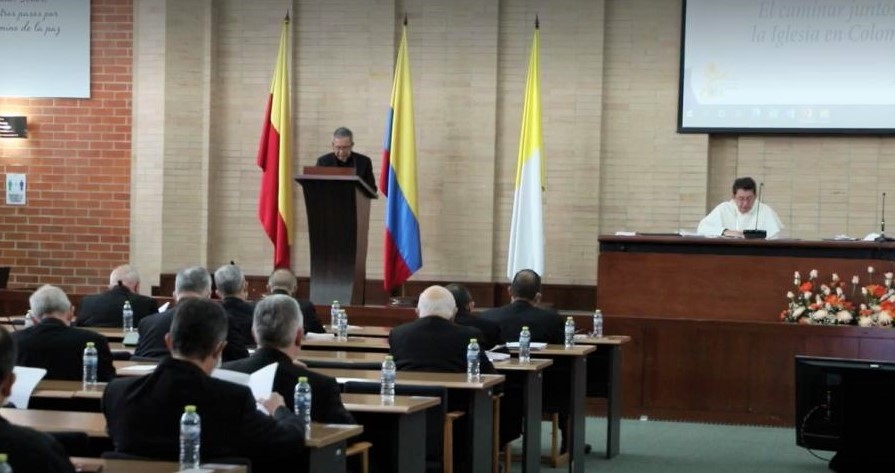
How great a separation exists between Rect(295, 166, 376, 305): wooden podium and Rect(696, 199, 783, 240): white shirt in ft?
10.5

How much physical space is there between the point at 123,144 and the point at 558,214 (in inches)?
188

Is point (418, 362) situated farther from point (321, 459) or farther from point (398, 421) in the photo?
point (321, 459)

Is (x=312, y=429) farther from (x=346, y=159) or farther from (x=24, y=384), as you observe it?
(x=346, y=159)

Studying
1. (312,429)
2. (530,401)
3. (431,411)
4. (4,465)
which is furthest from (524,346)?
(4,465)

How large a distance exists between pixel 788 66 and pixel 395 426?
30.3 feet

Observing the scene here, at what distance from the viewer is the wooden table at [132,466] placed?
4.25m

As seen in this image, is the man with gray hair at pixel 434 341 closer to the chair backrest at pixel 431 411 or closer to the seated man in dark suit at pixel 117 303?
the chair backrest at pixel 431 411

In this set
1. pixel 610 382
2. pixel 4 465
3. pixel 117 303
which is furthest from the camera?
pixel 610 382

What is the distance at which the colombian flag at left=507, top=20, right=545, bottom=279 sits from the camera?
14000mm

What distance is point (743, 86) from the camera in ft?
47.1

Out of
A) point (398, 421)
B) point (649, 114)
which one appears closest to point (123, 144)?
point (649, 114)

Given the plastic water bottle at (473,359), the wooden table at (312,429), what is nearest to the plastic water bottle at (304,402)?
the wooden table at (312,429)

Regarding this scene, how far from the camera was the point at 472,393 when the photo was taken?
725 centimetres

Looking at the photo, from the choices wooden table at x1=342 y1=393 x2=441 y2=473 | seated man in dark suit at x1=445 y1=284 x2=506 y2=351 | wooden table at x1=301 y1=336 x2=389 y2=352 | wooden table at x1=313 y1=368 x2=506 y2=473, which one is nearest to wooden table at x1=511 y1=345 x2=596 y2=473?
seated man in dark suit at x1=445 y1=284 x2=506 y2=351
